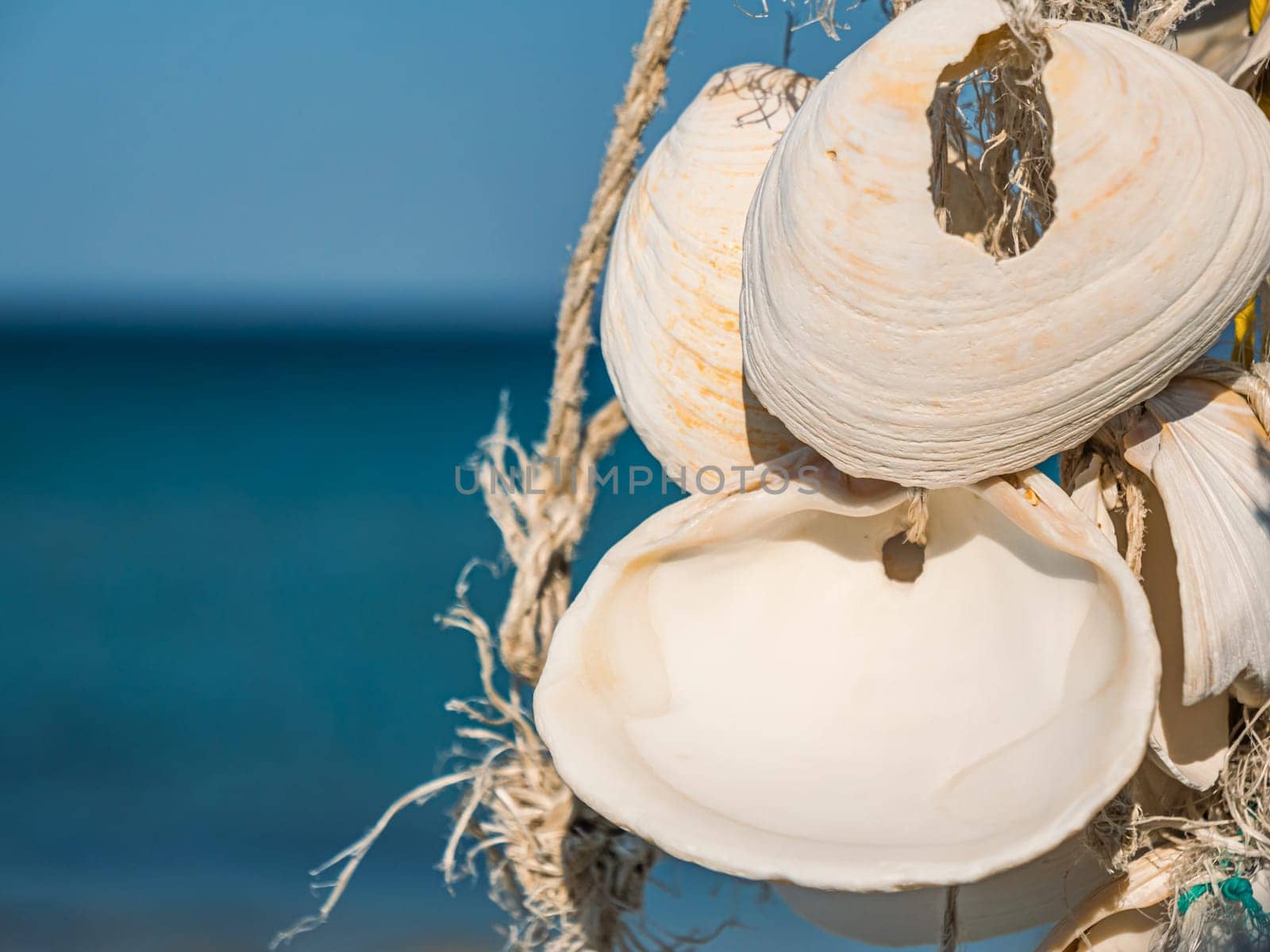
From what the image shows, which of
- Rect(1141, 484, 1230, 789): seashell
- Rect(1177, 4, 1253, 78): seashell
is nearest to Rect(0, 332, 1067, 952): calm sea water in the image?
Rect(1141, 484, 1230, 789): seashell

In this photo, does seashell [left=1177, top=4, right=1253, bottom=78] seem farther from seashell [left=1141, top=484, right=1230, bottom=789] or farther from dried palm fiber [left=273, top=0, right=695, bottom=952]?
dried palm fiber [left=273, top=0, right=695, bottom=952]

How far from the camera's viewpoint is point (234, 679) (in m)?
4.30

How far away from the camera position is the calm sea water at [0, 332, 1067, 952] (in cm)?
281

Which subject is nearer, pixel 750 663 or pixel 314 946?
pixel 750 663

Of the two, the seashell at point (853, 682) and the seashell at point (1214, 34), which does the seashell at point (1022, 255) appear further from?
the seashell at point (1214, 34)

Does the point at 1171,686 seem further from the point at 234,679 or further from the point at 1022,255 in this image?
the point at 234,679

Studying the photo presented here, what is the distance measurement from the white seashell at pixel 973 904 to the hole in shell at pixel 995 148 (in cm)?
39

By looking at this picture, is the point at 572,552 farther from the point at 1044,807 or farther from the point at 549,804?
the point at 1044,807

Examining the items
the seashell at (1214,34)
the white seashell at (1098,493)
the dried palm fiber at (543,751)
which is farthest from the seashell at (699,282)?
the seashell at (1214,34)

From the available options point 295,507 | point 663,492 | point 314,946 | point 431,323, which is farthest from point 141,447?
point 431,323

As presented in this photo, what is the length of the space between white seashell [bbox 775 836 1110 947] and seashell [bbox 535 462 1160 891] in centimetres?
15

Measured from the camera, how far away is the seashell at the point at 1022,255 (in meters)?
0.48

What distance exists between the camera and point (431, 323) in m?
22.3

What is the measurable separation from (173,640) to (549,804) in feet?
13.7
